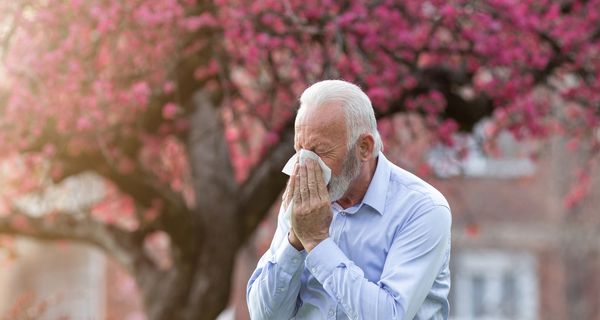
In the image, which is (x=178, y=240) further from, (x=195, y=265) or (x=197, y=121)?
(x=197, y=121)

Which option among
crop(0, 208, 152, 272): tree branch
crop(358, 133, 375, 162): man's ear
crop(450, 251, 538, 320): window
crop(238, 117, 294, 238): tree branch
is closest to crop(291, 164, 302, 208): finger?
crop(358, 133, 375, 162): man's ear

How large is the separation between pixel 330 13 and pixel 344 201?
4021 millimetres

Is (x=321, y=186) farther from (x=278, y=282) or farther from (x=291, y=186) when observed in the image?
(x=278, y=282)

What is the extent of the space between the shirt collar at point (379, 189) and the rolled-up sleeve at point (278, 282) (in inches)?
10.2

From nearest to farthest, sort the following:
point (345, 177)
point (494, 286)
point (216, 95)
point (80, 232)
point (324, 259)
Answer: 1. point (324, 259)
2. point (345, 177)
3. point (216, 95)
4. point (80, 232)
5. point (494, 286)

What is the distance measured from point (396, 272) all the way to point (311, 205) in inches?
12.5

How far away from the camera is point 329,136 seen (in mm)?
3615

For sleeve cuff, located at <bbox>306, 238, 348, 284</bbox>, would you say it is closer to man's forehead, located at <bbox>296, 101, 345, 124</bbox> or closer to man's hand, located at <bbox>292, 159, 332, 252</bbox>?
man's hand, located at <bbox>292, 159, 332, 252</bbox>

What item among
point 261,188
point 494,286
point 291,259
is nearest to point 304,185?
point 291,259

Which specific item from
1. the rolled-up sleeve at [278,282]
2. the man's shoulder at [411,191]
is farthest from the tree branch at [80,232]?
the man's shoulder at [411,191]

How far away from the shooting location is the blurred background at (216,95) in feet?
26.2

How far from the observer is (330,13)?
7715mm

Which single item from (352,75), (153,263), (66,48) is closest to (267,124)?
(352,75)

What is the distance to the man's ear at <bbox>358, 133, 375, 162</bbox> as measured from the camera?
369cm
